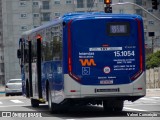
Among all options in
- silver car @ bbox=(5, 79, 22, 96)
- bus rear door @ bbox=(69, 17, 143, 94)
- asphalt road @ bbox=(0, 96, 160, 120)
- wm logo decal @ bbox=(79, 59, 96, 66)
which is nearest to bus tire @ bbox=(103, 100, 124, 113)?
asphalt road @ bbox=(0, 96, 160, 120)

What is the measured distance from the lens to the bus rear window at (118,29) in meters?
20.1

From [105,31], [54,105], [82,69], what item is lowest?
[54,105]

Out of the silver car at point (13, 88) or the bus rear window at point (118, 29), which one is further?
the silver car at point (13, 88)

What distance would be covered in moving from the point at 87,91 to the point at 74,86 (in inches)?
18.2

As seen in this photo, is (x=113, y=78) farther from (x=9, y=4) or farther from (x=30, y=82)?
(x=9, y=4)

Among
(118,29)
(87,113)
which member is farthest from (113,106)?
(118,29)

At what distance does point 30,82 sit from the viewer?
27.1 m

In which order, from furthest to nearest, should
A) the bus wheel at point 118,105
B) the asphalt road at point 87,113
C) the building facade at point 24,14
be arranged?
the building facade at point 24,14 → the bus wheel at point 118,105 → the asphalt road at point 87,113

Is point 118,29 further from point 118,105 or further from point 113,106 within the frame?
point 113,106

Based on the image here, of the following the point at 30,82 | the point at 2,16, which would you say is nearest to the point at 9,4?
the point at 2,16

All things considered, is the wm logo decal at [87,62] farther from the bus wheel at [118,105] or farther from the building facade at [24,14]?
the building facade at [24,14]

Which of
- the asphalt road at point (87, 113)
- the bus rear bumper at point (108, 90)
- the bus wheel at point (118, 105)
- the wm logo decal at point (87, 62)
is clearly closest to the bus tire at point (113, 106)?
the bus wheel at point (118, 105)

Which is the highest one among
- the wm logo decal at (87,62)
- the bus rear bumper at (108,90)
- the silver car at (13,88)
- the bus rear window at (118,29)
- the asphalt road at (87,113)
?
the bus rear window at (118,29)

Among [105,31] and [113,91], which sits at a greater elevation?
[105,31]
